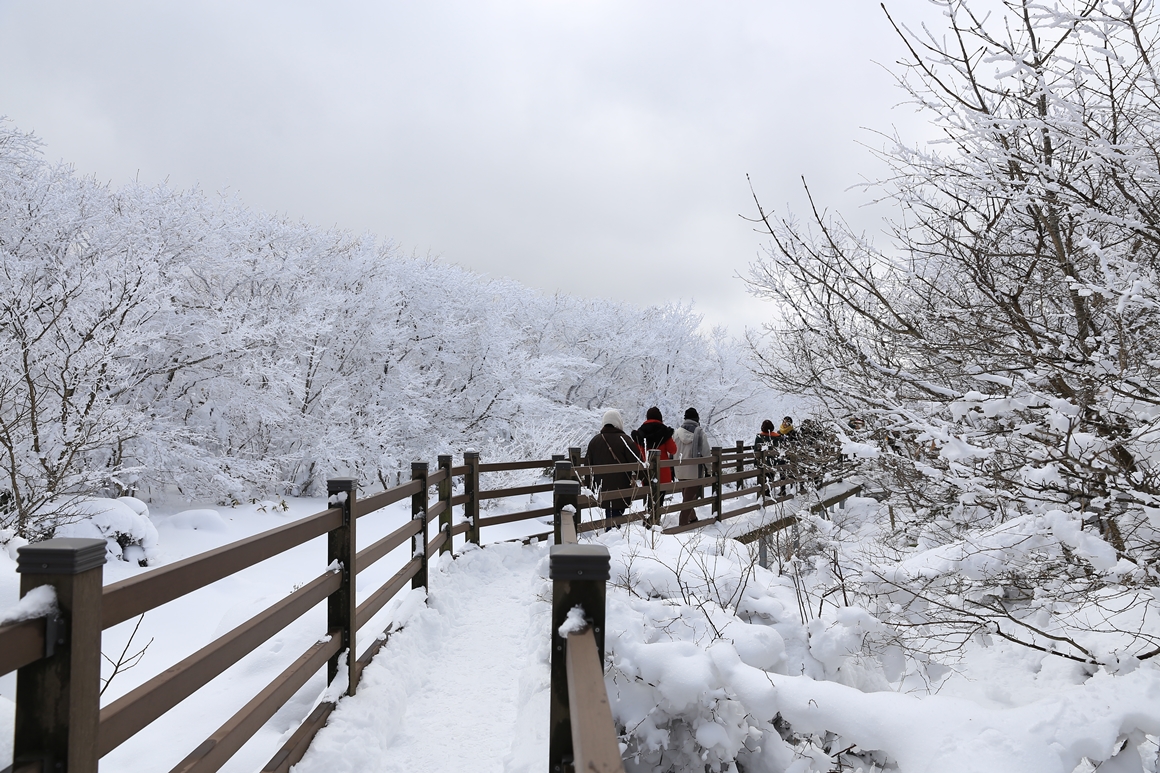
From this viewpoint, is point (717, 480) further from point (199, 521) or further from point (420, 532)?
point (199, 521)

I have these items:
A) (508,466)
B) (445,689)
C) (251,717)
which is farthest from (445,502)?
(251,717)

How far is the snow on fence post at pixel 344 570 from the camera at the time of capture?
3824 millimetres

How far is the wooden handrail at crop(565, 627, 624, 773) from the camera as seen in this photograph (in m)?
1.24

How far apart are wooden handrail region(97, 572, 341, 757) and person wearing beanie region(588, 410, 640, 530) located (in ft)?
21.9

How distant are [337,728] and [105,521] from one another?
7294 mm

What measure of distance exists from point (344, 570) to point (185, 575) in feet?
5.12

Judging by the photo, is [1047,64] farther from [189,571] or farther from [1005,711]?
[189,571]

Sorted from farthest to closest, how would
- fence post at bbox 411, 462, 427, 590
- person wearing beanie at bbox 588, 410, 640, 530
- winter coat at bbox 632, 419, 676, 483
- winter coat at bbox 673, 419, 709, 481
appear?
1. winter coat at bbox 673, 419, 709, 481
2. winter coat at bbox 632, 419, 676, 483
3. person wearing beanie at bbox 588, 410, 640, 530
4. fence post at bbox 411, 462, 427, 590

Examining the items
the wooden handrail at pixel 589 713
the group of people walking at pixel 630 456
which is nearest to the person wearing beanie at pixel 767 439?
the group of people walking at pixel 630 456

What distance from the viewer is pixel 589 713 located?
1.44 metres

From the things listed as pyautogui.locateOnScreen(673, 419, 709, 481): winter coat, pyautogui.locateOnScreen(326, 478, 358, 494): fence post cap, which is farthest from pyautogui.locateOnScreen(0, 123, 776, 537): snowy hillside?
pyautogui.locateOnScreen(326, 478, 358, 494): fence post cap

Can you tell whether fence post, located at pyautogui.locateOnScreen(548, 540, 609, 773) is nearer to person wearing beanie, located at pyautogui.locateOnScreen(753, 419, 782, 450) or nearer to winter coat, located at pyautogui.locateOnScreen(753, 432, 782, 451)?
winter coat, located at pyautogui.locateOnScreen(753, 432, 782, 451)

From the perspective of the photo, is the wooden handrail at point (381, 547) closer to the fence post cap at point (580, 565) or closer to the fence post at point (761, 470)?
the fence post cap at point (580, 565)

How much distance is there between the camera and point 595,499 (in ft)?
26.8
